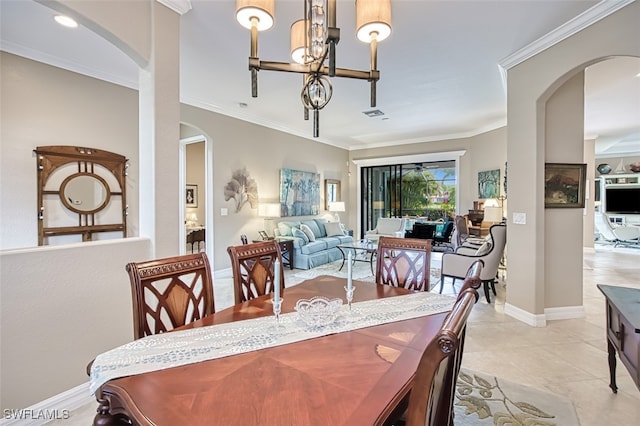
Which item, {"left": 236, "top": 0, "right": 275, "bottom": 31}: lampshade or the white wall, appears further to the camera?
the white wall

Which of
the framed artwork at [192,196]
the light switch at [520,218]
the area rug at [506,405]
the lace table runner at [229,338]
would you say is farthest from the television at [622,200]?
the framed artwork at [192,196]

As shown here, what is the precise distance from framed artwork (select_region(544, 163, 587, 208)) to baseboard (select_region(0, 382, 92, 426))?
443cm

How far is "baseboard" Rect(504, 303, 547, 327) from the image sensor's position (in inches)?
127

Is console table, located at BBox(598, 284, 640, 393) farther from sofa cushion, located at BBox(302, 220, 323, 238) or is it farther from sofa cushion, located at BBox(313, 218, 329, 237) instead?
sofa cushion, located at BBox(313, 218, 329, 237)

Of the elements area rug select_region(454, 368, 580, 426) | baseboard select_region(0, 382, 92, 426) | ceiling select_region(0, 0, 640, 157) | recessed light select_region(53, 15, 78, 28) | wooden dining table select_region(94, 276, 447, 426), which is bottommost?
area rug select_region(454, 368, 580, 426)

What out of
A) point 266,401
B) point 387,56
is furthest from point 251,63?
point 387,56

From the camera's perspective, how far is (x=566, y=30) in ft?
9.34

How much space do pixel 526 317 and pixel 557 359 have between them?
0.78 metres

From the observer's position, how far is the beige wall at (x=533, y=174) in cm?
302

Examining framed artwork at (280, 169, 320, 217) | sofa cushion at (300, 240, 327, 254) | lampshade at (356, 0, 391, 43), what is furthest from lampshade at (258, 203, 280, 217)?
lampshade at (356, 0, 391, 43)

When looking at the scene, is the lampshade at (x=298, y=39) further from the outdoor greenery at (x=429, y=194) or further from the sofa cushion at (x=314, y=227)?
the outdoor greenery at (x=429, y=194)

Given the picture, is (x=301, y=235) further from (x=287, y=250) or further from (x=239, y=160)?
(x=239, y=160)

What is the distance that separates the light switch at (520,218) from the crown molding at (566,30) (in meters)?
1.70

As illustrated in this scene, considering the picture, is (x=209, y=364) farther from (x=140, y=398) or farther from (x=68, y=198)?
(x=68, y=198)
